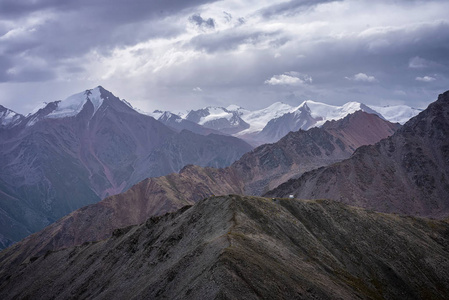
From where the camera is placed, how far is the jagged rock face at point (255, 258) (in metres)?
76.9

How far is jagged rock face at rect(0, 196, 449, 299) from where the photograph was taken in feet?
252

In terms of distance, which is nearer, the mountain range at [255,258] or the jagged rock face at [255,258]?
the jagged rock face at [255,258]

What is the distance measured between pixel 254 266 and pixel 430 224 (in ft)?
295

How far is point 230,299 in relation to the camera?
66.4 metres

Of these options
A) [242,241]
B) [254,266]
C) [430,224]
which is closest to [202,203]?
[242,241]

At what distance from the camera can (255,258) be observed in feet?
262

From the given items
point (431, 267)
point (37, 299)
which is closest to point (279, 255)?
point (431, 267)

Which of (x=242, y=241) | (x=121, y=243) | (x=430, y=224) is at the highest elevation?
(x=242, y=241)

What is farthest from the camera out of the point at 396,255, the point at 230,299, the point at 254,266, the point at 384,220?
the point at 384,220

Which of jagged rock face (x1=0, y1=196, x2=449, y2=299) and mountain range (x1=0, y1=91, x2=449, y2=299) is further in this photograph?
mountain range (x1=0, y1=91, x2=449, y2=299)

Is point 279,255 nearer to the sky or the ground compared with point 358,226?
nearer to the sky

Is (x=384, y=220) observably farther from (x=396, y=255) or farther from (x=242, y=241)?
(x=242, y=241)

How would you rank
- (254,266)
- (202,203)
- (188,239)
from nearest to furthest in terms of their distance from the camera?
(254,266) < (188,239) < (202,203)

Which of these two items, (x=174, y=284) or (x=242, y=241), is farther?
(x=242, y=241)
